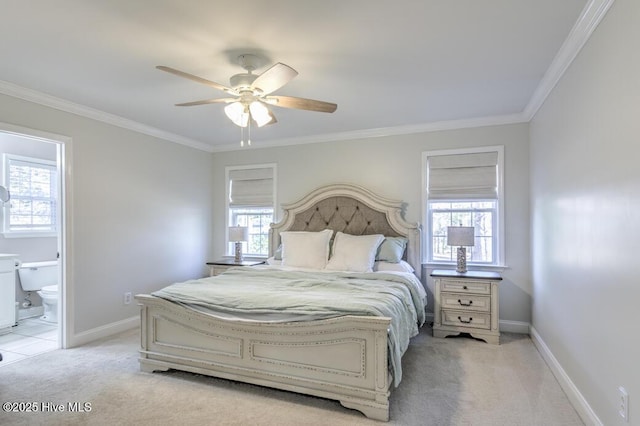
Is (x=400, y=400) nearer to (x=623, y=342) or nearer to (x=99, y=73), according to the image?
(x=623, y=342)

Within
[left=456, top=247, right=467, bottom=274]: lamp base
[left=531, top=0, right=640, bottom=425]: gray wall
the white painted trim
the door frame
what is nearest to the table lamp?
the door frame

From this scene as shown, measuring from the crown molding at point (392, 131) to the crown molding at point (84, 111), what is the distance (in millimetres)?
957

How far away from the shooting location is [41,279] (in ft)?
15.4

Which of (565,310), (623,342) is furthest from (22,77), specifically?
(565,310)

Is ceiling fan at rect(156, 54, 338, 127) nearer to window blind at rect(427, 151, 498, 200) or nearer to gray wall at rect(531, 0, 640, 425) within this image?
gray wall at rect(531, 0, 640, 425)

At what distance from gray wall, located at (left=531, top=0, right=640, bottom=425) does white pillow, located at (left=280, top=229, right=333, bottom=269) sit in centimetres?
229

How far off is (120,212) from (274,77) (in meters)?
2.86

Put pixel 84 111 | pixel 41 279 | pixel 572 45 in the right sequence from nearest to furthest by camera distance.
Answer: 1. pixel 572 45
2. pixel 84 111
3. pixel 41 279

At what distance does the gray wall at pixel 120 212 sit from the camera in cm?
365

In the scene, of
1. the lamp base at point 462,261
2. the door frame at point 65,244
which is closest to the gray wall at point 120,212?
the door frame at point 65,244

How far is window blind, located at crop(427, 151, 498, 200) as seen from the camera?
4180 mm

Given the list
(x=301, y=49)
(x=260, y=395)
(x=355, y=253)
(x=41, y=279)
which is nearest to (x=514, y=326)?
(x=355, y=253)

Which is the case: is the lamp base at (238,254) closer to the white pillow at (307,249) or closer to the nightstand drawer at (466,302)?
the white pillow at (307,249)

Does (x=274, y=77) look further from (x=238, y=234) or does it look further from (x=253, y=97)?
(x=238, y=234)
